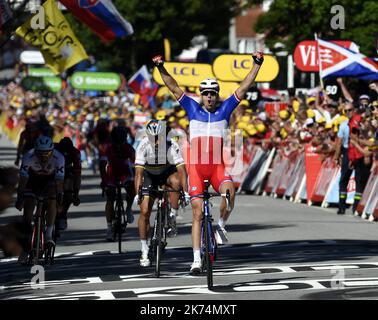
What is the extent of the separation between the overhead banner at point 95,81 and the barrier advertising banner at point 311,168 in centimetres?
3169

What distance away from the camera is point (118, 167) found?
19.4 metres

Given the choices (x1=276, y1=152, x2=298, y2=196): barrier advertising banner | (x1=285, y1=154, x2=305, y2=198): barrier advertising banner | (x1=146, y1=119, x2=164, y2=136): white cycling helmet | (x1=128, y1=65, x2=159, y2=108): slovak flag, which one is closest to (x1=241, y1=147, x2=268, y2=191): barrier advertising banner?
(x1=276, y1=152, x2=298, y2=196): barrier advertising banner

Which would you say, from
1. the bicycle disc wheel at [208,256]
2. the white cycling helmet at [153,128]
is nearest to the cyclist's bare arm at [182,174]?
the white cycling helmet at [153,128]

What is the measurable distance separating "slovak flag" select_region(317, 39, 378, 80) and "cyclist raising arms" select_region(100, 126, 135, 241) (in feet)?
30.8

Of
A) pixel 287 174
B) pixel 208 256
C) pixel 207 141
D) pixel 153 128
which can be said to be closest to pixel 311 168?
pixel 287 174

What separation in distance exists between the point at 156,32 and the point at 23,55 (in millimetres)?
9392

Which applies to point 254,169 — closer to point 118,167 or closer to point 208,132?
point 118,167

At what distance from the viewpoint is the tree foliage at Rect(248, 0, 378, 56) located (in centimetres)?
4334

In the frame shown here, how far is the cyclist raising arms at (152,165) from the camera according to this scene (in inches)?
621

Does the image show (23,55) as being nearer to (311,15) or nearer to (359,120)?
(311,15)

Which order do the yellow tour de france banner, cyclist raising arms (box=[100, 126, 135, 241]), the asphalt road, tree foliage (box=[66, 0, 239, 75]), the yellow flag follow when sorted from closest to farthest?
the asphalt road → cyclist raising arms (box=[100, 126, 135, 241]) → the yellow flag → the yellow tour de france banner → tree foliage (box=[66, 0, 239, 75])

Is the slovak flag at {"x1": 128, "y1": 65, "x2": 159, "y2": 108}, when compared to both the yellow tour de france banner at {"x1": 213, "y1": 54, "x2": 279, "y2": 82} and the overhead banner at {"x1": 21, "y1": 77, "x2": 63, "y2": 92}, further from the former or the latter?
the overhead banner at {"x1": 21, "y1": 77, "x2": 63, "y2": 92}

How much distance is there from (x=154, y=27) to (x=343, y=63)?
148 ft

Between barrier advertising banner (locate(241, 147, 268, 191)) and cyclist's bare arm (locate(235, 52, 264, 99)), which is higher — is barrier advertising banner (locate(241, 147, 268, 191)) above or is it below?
below
